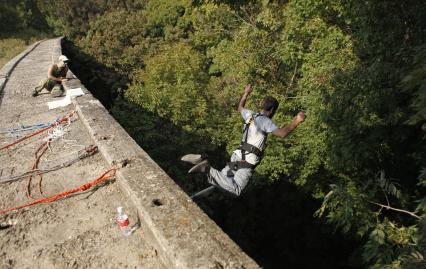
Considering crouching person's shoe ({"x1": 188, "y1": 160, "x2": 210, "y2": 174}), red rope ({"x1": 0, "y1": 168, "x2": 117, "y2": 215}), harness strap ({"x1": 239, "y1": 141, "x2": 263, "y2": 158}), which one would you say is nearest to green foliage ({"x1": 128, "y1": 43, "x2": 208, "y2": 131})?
harness strap ({"x1": 239, "y1": 141, "x2": 263, "y2": 158})

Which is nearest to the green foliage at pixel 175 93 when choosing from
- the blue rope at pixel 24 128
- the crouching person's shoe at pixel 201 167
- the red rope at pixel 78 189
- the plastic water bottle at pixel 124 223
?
the blue rope at pixel 24 128

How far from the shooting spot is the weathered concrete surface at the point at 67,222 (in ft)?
9.45

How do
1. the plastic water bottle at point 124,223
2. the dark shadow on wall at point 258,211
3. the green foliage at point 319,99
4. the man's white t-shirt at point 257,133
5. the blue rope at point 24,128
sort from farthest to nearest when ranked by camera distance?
1. the dark shadow on wall at point 258,211
2. the blue rope at point 24,128
3. the green foliage at point 319,99
4. the man's white t-shirt at point 257,133
5. the plastic water bottle at point 124,223

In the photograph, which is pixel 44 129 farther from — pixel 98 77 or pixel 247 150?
pixel 98 77

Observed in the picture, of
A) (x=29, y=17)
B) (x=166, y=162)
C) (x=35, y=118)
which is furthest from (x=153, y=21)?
(x=35, y=118)

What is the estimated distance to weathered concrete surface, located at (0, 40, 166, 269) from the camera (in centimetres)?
288

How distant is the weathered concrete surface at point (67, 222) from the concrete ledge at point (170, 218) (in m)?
0.17

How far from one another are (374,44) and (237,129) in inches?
277

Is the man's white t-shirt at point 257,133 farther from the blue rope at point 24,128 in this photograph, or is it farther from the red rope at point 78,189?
the blue rope at point 24,128

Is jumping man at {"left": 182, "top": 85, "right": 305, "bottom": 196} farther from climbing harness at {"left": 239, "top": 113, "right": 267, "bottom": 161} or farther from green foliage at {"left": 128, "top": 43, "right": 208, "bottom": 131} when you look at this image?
green foliage at {"left": 128, "top": 43, "right": 208, "bottom": 131}

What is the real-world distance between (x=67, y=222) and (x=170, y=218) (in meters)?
1.11

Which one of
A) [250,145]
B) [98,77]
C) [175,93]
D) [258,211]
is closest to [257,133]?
[250,145]

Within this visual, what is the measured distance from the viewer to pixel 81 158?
14.9 feet

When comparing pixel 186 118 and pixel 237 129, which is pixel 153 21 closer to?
pixel 186 118
